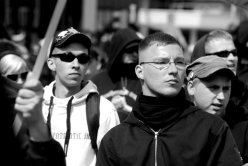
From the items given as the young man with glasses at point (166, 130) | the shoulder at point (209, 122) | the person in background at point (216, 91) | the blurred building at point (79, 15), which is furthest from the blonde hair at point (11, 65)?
the blurred building at point (79, 15)

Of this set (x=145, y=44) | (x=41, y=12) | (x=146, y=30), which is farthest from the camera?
(x=146, y=30)

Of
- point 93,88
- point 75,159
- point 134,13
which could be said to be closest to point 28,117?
point 75,159

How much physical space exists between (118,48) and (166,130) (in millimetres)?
3728

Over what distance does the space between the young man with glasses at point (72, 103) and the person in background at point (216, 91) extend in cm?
71

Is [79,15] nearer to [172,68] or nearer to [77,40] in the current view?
[77,40]

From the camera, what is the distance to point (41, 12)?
2403cm

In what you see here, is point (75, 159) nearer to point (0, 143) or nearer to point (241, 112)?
point (241, 112)

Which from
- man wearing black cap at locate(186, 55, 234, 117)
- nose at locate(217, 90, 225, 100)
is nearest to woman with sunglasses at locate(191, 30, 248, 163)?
man wearing black cap at locate(186, 55, 234, 117)

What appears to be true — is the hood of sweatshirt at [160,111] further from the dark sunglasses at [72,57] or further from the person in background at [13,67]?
the person in background at [13,67]

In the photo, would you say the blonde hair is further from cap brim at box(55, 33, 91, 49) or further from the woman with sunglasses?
the woman with sunglasses

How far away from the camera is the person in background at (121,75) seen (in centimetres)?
698

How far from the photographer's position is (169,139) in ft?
13.5

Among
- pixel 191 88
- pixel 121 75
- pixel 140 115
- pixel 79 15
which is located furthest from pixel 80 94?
pixel 79 15

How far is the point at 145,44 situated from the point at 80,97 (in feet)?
2.80
